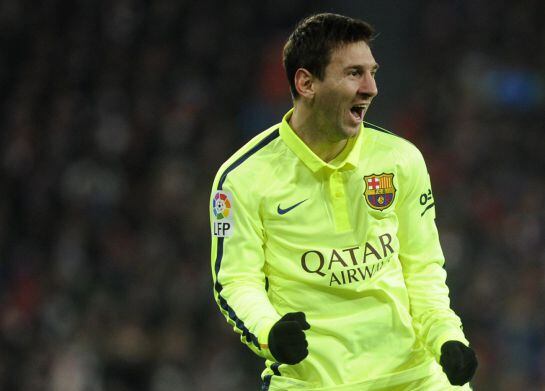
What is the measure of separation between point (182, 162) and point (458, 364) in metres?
6.90

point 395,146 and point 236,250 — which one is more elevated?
point 395,146

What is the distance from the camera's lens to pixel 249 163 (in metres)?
3.79

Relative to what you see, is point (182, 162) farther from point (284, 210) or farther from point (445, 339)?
point (445, 339)

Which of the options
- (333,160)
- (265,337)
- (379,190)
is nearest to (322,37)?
(333,160)

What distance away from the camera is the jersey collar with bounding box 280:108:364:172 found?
147 inches

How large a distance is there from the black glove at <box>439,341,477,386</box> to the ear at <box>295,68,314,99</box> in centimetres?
99

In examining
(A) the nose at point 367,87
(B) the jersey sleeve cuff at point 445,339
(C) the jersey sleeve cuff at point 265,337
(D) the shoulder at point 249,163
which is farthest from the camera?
(D) the shoulder at point 249,163

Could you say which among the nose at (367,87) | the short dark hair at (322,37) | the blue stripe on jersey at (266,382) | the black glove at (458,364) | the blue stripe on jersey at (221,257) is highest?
the short dark hair at (322,37)

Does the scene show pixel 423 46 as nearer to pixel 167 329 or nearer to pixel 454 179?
pixel 454 179

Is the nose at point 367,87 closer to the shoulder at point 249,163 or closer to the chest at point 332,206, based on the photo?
the chest at point 332,206

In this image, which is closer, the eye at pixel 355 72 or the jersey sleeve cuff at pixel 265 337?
the jersey sleeve cuff at pixel 265 337

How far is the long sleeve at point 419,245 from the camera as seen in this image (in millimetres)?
3771

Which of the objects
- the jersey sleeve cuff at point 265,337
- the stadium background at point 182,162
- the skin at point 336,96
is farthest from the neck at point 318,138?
the stadium background at point 182,162

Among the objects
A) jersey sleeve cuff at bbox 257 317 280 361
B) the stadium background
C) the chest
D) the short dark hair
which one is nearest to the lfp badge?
the chest
